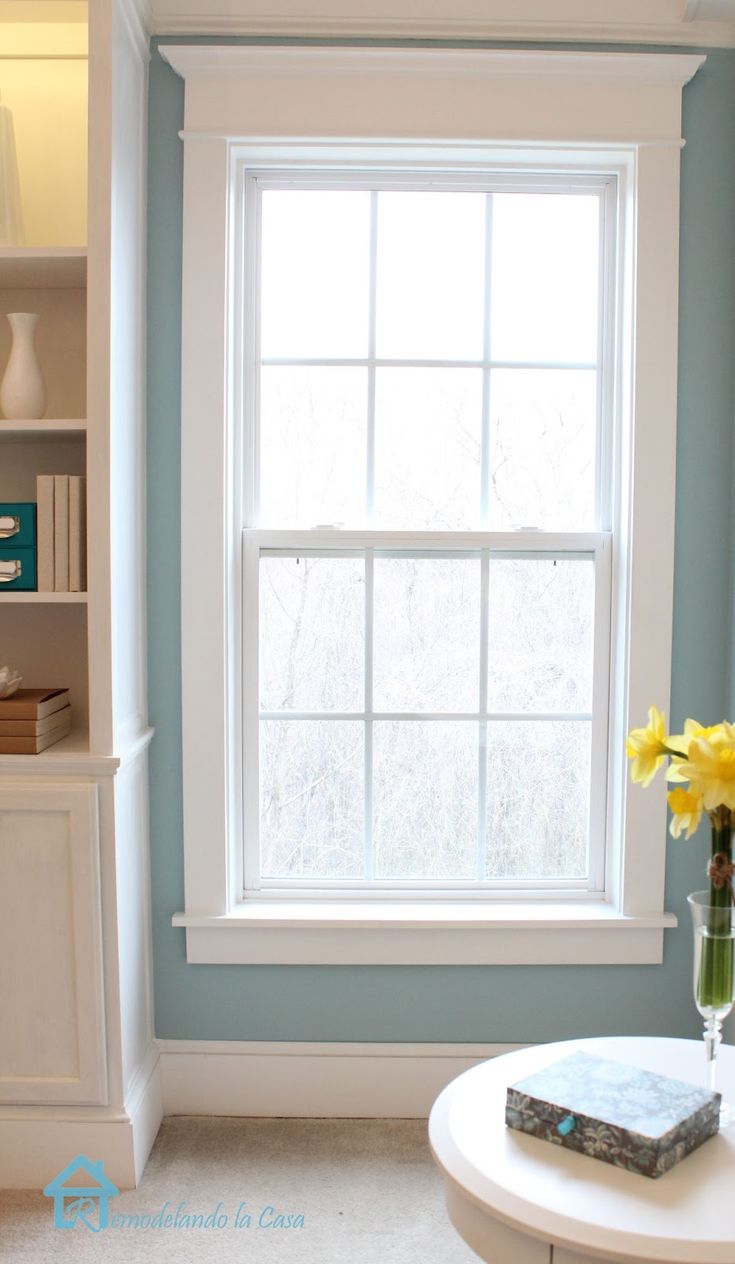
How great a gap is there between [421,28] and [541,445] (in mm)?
998

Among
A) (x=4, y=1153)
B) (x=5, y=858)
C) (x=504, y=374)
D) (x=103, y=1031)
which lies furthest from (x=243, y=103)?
(x=4, y=1153)

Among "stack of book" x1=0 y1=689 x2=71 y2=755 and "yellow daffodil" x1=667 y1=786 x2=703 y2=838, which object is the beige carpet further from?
"yellow daffodil" x1=667 y1=786 x2=703 y2=838

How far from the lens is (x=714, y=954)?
1.50 metres

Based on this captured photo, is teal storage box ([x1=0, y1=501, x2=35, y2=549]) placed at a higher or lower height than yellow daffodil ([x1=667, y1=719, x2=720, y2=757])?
higher

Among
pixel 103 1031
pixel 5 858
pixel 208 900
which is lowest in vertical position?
pixel 103 1031

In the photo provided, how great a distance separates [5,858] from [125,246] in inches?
53.5

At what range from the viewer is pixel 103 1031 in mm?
2227

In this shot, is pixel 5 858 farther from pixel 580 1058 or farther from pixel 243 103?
pixel 243 103

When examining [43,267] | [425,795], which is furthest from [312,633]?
[43,267]

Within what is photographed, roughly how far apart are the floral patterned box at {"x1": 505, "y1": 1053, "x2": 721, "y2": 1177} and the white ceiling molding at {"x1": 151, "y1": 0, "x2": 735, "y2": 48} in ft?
7.27

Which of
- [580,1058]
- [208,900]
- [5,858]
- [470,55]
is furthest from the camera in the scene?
[208,900]

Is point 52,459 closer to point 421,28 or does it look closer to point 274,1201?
point 421,28

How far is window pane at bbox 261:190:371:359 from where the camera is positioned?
256 cm

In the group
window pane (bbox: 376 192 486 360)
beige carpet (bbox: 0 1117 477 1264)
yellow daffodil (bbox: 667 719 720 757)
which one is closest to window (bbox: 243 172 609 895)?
window pane (bbox: 376 192 486 360)
